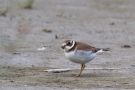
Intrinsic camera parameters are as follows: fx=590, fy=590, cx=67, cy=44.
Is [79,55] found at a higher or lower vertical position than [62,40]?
higher

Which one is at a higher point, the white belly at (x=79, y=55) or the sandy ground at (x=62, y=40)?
the white belly at (x=79, y=55)

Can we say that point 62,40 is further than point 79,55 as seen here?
Yes

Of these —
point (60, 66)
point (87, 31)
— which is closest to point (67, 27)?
point (87, 31)

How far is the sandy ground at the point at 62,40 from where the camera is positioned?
7.39 metres

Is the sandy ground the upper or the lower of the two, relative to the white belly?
lower

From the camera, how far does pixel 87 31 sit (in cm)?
1227

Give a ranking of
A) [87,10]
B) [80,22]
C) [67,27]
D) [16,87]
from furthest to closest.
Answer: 1. [87,10]
2. [80,22]
3. [67,27]
4. [16,87]

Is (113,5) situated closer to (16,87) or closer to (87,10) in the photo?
(87,10)

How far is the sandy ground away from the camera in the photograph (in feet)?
24.2

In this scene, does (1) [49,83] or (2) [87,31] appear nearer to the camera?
(1) [49,83]

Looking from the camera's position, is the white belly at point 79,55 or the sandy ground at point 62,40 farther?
the white belly at point 79,55

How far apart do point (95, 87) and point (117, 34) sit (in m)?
5.03

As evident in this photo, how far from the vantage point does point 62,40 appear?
11.1m

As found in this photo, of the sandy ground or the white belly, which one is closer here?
the sandy ground
